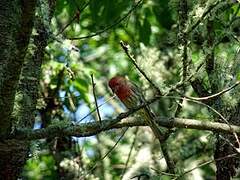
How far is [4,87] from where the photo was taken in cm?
242

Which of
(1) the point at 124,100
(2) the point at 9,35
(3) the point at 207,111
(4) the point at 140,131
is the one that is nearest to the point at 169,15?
(4) the point at 140,131

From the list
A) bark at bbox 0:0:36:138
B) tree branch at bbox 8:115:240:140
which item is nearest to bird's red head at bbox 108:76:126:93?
tree branch at bbox 8:115:240:140

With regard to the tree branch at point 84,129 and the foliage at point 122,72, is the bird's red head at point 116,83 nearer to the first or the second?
the foliage at point 122,72

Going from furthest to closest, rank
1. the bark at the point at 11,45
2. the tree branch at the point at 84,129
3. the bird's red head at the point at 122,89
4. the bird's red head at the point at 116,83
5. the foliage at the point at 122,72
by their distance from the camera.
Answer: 1. the bird's red head at the point at 116,83
2. the bird's red head at the point at 122,89
3. the foliage at the point at 122,72
4. the tree branch at the point at 84,129
5. the bark at the point at 11,45

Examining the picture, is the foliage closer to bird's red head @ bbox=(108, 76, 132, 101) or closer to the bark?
bird's red head @ bbox=(108, 76, 132, 101)

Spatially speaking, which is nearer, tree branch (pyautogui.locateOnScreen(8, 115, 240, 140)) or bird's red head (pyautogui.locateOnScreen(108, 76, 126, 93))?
tree branch (pyautogui.locateOnScreen(8, 115, 240, 140))

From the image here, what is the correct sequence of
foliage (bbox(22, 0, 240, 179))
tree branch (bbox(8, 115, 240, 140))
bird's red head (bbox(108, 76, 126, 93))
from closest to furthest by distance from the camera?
tree branch (bbox(8, 115, 240, 140)) → foliage (bbox(22, 0, 240, 179)) → bird's red head (bbox(108, 76, 126, 93))

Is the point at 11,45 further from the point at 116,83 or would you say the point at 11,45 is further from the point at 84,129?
the point at 116,83

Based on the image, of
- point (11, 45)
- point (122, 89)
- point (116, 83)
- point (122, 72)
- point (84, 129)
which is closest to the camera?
point (11, 45)

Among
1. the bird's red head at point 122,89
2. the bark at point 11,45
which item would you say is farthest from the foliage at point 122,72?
the bark at point 11,45

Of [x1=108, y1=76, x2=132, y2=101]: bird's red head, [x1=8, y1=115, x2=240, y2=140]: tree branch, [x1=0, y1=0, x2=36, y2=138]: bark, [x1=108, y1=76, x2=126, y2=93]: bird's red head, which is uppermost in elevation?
[x1=108, y1=76, x2=126, y2=93]: bird's red head

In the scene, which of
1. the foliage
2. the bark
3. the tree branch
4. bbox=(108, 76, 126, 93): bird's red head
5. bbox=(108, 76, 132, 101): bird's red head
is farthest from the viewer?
bbox=(108, 76, 126, 93): bird's red head

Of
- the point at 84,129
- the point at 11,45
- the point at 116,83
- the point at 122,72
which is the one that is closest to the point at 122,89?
the point at 116,83

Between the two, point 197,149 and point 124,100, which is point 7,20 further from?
point 197,149
